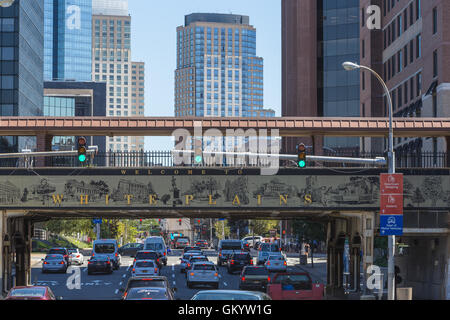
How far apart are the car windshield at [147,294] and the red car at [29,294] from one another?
2.49 metres

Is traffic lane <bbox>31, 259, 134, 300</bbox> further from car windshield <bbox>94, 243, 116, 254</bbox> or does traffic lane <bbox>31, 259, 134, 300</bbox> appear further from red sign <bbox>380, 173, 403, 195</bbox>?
red sign <bbox>380, 173, 403, 195</bbox>

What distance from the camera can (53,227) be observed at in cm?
10012

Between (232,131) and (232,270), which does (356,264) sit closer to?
(232,131)

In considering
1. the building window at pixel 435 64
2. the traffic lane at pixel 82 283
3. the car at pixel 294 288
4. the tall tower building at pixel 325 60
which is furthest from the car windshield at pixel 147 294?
the tall tower building at pixel 325 60

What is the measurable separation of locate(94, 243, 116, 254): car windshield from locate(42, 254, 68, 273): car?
337 centimetres

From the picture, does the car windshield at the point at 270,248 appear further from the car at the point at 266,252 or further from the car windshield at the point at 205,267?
the car windshield at the point at 205,267

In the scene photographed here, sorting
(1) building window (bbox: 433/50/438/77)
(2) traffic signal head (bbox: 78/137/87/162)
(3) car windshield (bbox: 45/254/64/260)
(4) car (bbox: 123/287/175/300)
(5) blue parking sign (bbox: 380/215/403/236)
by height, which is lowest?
(3) car windshield (bbox: 45/254/64/260)

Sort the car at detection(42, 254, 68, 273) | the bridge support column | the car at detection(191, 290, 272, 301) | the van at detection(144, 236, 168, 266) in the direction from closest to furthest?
the car at detection(191, 290, 272, 301), the bridge support column, the car at detection(42, 254, 68, 273), the van at detection(144, 236, 168, 266)

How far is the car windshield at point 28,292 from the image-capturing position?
23.8 m

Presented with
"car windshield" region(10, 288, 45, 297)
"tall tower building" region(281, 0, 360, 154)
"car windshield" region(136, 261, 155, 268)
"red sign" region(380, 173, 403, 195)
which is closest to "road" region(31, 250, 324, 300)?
"car windshield" region(136, 261, 155, 268)

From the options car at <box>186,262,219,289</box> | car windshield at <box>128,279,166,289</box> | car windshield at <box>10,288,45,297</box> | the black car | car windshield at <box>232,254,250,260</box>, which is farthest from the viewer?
car windshield at <box>232,254,250,260</box>

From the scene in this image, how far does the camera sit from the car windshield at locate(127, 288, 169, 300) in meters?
24.5

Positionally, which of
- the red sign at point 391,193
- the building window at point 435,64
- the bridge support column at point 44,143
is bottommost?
the red sign at point 391,193
